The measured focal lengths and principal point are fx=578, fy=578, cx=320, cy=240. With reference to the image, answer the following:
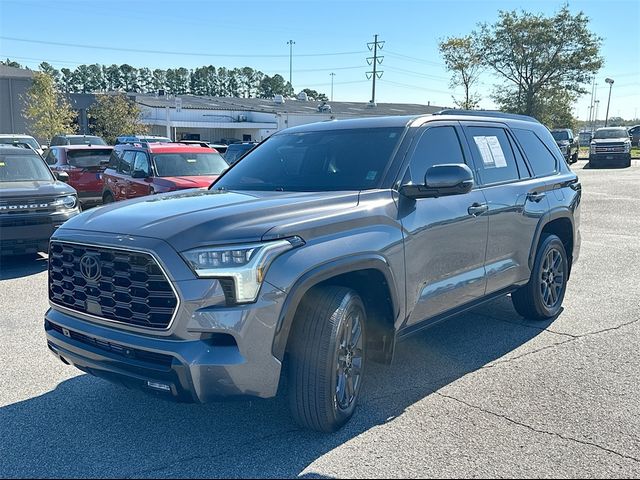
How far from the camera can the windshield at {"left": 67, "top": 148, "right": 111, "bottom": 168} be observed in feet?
45.3

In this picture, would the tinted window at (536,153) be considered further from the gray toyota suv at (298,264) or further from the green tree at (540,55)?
the green tree at (540,55)

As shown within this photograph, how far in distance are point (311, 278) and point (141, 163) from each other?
28.3ft

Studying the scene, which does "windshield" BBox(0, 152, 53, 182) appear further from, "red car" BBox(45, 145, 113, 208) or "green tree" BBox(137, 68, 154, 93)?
"green tree" BBox(137, 68, 154, 93)

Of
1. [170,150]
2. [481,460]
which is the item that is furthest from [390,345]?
[170,150]

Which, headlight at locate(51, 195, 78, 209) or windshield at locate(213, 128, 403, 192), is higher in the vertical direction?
windshield at locate(213, 128, 403, 192)

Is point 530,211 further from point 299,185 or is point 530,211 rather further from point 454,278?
point 299,185

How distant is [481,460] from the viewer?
3172 millimetres

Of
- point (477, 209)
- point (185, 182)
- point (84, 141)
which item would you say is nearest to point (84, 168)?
point (185, 182)

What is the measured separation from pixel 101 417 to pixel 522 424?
2.66 meters

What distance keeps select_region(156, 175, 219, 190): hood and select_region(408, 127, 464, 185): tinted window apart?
5.94 m

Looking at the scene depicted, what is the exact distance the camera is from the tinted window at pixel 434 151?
4125 mm

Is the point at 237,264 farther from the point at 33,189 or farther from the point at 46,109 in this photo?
the point at 46,109

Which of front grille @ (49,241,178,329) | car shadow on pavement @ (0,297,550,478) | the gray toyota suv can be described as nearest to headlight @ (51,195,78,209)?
car shadow on pavement @ (0,297,550,478)

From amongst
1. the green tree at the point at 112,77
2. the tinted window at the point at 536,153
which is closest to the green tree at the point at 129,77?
the green tree at the point at 112,77
